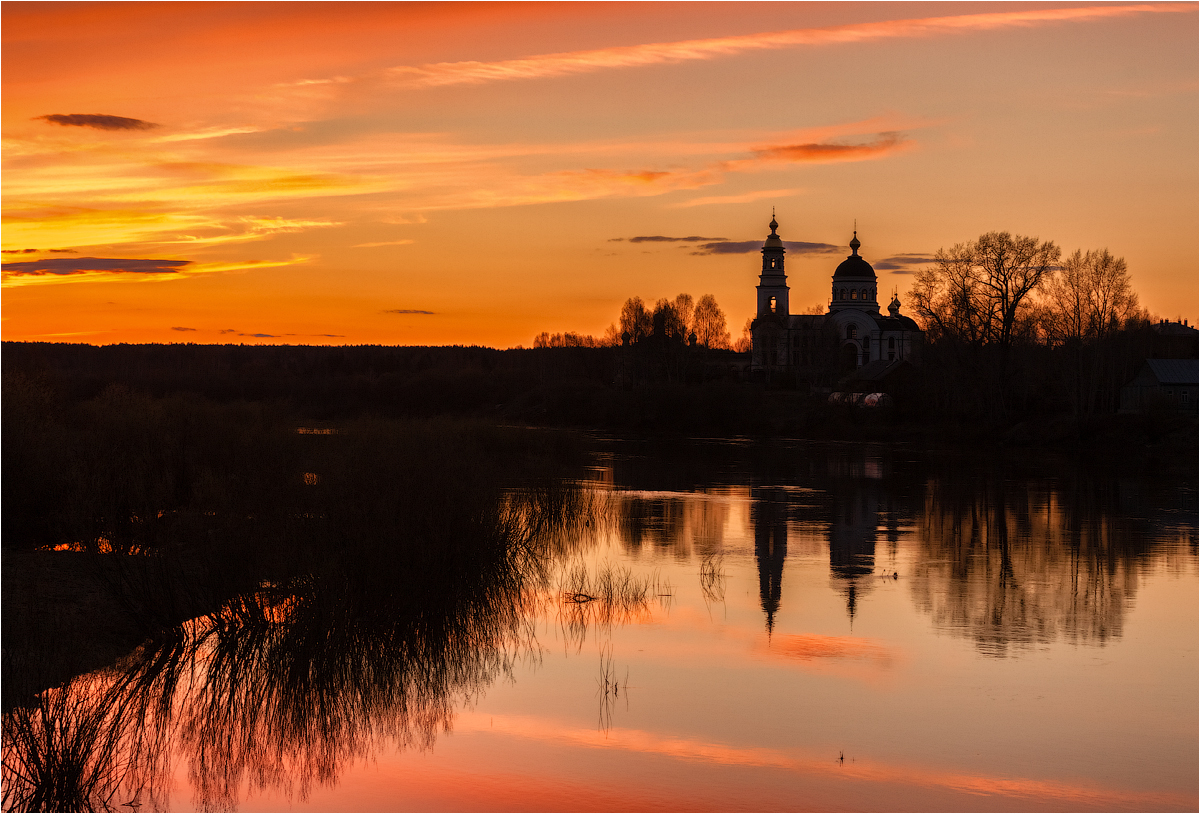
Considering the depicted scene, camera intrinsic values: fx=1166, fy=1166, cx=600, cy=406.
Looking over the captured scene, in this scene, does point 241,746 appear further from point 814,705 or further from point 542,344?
point 542,344

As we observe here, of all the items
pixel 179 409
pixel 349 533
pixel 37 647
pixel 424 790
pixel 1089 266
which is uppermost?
pixel 1089 266

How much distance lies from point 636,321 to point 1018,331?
35868mm

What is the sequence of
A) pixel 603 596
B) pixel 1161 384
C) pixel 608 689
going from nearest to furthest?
pixel 608 689 < pixel 603 596 < pixel 1161 384

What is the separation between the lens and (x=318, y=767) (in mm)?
9945

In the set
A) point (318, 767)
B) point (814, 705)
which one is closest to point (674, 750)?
point (814, 705)

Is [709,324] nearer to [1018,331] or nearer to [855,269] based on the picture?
[855,269]

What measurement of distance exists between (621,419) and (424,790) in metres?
61.4

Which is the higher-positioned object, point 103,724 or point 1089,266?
point 1089,266

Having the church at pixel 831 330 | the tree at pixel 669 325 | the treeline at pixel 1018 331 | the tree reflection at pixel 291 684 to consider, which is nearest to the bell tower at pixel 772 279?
the church at pixel 831 330

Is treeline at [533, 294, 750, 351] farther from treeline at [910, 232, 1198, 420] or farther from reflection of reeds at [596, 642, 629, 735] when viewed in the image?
reflection of reeds at [596, 642, 629, 735]

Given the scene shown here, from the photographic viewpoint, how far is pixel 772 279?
337 feet

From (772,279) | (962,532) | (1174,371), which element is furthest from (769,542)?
(772,279)

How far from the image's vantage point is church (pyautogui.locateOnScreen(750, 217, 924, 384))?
85.7 meters

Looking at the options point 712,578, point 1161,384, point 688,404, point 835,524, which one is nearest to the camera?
point 712,578
